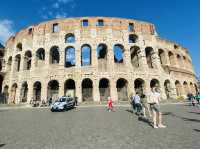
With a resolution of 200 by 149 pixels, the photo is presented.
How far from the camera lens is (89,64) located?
24359 millimetres

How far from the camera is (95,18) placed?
82.8 ft

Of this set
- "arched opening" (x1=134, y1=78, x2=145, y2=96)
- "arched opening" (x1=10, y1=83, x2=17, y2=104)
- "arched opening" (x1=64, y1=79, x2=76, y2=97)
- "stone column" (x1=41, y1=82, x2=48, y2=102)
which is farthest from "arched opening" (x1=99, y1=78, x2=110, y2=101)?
"arched opening" (x1=10, y1=83, x2=17, y2=104)

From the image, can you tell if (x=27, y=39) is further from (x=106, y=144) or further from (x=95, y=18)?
(x=106, y=144)

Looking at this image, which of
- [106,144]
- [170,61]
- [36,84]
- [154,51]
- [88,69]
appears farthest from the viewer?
[170,61]

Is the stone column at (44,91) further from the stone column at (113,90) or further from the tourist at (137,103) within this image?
the tourist at (137,103)

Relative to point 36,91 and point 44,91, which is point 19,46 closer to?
point 36,91

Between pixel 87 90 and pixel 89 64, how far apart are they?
13.6ft

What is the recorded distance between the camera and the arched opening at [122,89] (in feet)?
76.6

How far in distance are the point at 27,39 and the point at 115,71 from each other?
1616 centimetres

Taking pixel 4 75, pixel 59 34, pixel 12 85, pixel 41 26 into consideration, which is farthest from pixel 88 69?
pixel 4 75

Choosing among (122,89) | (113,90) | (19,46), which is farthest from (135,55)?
(19,46)

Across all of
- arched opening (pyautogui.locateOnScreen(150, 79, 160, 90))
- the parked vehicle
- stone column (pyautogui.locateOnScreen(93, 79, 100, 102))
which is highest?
arched opening (pyautogui.locateOnScreen(150, 79, 160, 90))

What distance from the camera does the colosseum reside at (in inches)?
899

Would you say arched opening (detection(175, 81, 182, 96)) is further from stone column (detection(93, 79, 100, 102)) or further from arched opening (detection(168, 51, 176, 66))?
stone column (detection(93, 79, 100, 102))
